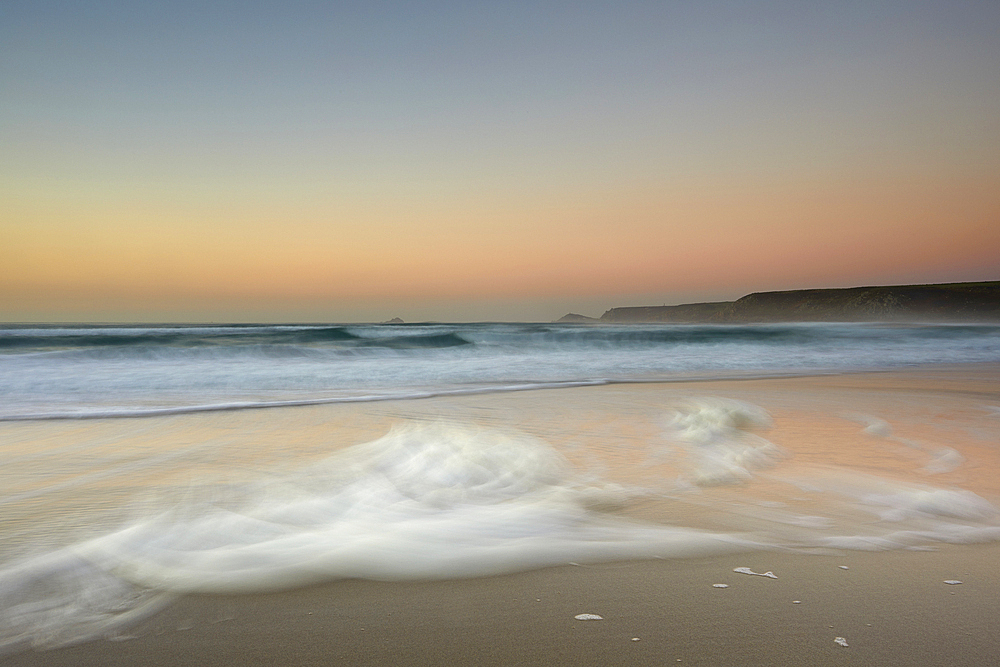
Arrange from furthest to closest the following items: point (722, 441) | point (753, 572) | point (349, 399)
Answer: point (349, 399)
point (722, 441)
point (753, 572)

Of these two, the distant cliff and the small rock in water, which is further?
the distant cliff

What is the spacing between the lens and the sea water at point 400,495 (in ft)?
5.20

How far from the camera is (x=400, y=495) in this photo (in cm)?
226

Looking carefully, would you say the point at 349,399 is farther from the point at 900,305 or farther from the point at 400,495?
the point at 900,305

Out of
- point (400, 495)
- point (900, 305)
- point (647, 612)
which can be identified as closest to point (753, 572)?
point (647, 612)

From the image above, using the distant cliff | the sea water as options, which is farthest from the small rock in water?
the distant cliff

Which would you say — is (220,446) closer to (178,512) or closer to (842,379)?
(178,512)

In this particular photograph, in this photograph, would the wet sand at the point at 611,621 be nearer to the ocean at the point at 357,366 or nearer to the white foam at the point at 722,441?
the white foam at the point at 722,441

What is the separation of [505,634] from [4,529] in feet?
5.62

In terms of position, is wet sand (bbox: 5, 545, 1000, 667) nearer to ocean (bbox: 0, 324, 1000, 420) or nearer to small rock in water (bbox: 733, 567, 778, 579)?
small rock in water (bbox: 733, 567, 778, 579)

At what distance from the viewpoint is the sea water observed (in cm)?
158

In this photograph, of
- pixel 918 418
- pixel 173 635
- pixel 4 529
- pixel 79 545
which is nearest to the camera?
pixel 173 635

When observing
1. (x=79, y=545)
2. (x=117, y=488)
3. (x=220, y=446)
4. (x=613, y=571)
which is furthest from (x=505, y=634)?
(x=220, y=446)

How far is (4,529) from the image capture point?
1861 mm
